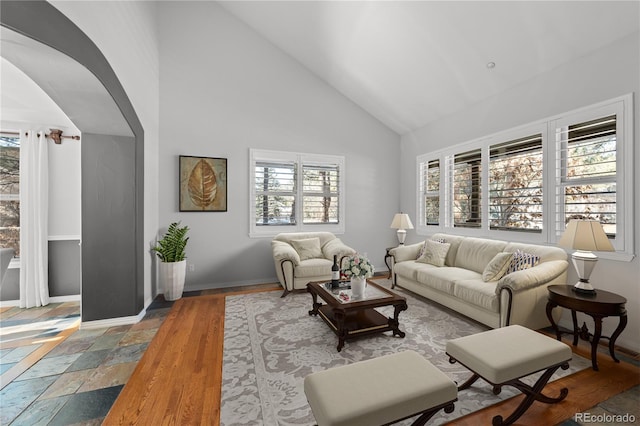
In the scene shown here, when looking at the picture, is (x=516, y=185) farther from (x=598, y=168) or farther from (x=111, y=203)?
(x=111, y=203)

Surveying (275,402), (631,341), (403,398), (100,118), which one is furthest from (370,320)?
(100,118)

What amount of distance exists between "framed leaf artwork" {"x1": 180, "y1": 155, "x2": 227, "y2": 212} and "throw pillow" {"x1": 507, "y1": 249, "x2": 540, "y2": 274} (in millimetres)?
4222

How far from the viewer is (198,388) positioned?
1.96 m

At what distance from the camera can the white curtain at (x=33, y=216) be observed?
3.34 metres

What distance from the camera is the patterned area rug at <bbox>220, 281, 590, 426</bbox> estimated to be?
1.76 m

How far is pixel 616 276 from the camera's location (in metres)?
2.66

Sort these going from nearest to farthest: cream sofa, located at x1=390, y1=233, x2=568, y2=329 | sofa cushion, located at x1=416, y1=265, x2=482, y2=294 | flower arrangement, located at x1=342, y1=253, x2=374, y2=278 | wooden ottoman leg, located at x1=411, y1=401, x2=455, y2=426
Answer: wooden ottoman leg, located at x1=411, y1=401, x2=455, y2=426 < cream sofa, located at x1=390, y1=233, x2=568, y2=329 < flower arrangement, located at x1=342, y1=253, x2=374, y2=278 < sofa cushion, located at x1=416, y1=265, x2=482, y2=294

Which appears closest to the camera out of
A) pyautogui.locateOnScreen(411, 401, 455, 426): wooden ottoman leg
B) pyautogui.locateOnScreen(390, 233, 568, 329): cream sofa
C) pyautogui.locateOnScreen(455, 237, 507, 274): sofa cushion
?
pyautogui.locateOnScreen(411, 401, 455, 426): wooden ottoman leg

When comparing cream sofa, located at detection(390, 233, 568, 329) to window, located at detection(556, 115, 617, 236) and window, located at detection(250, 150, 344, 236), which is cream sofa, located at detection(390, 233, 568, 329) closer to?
window, located at detection(556, 115, 617, 236)

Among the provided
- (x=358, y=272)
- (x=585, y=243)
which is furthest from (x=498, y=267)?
(x=358, y=272)

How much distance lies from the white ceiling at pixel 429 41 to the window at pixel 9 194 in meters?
3.76

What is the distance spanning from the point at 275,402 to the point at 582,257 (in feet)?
9.80

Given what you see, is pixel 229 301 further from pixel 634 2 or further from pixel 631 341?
pixel 634 2

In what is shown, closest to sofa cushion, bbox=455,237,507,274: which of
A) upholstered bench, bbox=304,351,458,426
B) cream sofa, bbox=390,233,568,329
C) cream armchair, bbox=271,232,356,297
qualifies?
cream sofa, bbox=390,233,568,329
